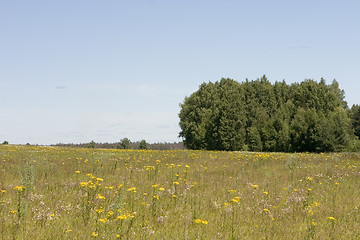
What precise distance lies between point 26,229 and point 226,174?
8.83m

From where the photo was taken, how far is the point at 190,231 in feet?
19.8

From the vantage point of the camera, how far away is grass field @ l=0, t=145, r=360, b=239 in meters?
5.97

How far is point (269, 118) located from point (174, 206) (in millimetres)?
48608

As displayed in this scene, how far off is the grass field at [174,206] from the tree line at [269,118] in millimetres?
34456

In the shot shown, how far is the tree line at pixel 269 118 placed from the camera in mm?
44781

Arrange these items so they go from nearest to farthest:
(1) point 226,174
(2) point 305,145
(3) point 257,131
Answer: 1. (1) point 226,174
2. (2) point 305,145
3. (3) point 257,131

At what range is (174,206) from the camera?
25.6 ft

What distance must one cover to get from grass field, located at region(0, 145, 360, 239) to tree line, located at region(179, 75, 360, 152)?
34456mm

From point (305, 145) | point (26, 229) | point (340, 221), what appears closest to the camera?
point (26, 229)

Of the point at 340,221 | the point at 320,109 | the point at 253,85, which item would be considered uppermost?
the point at 253,85

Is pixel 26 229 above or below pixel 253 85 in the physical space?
below

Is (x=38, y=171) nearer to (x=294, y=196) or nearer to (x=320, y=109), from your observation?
(x=294, y=196)

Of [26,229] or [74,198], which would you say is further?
[74,198]

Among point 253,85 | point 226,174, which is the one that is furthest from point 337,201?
point 253,85
